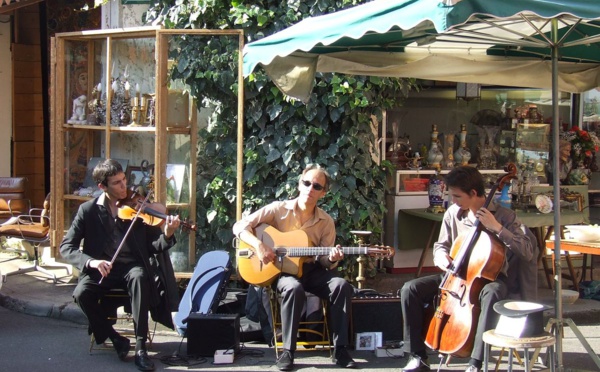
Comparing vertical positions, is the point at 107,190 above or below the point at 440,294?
above

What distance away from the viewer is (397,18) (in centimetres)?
410

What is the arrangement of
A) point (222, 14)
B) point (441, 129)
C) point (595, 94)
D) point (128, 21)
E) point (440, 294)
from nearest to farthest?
point (440, 294), point (222, 14), point (128, 21), point (441, 129), point (595, 94)

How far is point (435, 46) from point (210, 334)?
8.26 ft

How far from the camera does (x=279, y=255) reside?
19.3 feet

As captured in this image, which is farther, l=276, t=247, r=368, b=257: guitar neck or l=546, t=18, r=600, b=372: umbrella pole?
l=276, t=247, r=368, b=257: guitar neck

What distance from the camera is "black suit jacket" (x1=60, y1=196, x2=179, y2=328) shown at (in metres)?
6.00

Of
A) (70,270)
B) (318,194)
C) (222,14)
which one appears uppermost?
(222,14)

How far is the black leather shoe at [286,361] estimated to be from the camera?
5.65 m

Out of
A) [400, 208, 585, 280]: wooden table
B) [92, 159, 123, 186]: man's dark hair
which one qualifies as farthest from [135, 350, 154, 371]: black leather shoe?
[400, 208, 585, 280]: wooden table

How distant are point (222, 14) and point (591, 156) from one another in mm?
4146

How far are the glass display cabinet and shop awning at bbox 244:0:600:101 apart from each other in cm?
181

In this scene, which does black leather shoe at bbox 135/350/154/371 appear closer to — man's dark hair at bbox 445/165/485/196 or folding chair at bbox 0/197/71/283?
man's dark hair at bbox 445/165/485/196

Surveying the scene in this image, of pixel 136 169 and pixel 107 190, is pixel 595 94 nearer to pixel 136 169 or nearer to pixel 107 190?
pixel 136 169

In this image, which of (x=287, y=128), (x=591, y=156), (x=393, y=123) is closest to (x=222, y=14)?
(x=287, y=128)
